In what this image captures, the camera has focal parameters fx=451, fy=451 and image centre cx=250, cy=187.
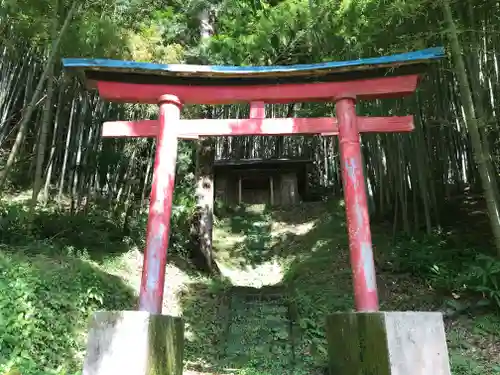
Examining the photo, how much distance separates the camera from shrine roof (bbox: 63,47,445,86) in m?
4.44

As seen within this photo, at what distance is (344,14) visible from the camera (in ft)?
24.1

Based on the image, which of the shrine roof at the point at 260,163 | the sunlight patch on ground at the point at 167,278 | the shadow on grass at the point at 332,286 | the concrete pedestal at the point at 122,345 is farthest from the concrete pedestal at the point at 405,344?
the shrine roof at the point at 260,163

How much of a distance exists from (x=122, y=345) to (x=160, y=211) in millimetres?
1327

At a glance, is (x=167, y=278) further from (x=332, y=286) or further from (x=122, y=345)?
(x=122, y=345)

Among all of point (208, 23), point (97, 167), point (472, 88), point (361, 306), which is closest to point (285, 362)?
point (361, 306)

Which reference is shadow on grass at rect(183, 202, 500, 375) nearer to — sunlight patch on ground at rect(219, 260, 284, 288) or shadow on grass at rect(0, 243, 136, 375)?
sunlight patch on ground at rect(219, 260, 284, 288)

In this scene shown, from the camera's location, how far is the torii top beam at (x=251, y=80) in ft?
14.8

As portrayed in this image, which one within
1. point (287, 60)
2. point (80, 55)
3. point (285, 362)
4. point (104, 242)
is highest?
point (287, 60)

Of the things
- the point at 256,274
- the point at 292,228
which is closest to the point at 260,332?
the point at 256,274

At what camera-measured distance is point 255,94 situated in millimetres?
4828

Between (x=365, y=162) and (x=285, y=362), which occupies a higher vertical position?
(x=365, y=162)

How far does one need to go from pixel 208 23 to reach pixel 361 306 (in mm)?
6532

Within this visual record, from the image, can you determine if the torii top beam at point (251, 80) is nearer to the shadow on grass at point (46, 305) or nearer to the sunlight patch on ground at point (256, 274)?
the shadow on grass at point (46, 305)

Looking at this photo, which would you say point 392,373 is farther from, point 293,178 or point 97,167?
point 293,178
